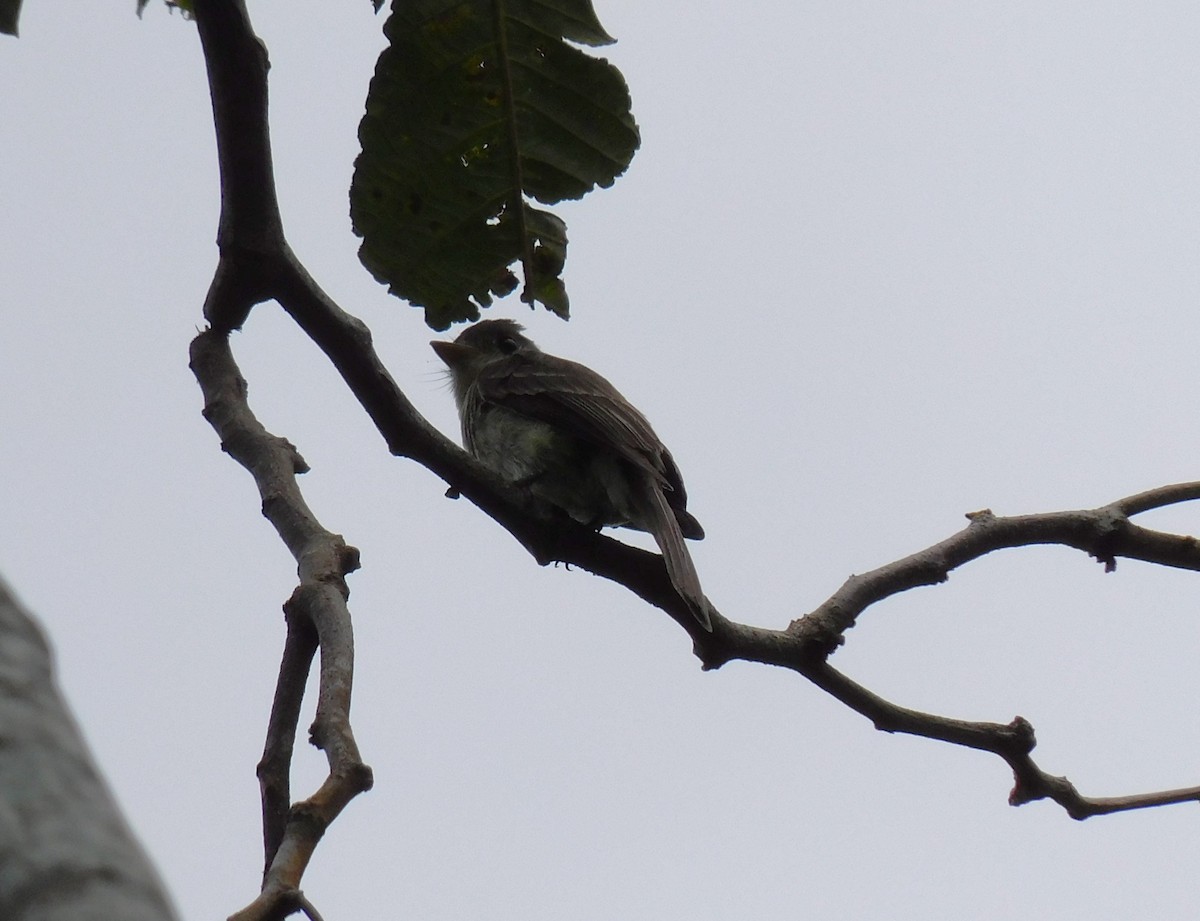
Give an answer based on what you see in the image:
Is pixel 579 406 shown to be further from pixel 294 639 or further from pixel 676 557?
pixel 294 639

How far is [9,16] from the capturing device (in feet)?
10.5

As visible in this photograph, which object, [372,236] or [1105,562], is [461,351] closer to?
[372,236]

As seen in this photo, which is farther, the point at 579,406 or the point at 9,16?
the point at 579,406

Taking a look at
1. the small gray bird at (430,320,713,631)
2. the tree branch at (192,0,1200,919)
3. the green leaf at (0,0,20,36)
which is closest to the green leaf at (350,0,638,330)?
the tree branch at (192,0,1200,919)

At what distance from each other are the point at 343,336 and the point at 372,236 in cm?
95

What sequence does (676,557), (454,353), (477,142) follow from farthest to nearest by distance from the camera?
Result: (454,353), (676,557), (477,142)

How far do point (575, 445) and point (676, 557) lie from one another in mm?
1324

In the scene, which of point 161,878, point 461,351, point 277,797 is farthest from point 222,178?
point 461,351

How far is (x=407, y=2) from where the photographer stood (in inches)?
141

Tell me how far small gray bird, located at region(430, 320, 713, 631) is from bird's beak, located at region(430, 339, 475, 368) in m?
0.73

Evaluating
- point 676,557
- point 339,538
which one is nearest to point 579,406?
point 676,557

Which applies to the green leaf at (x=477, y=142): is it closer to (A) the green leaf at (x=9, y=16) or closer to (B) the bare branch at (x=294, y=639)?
(B) the bare branch at (x=294, y=639)

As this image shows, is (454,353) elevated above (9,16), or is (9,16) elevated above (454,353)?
(454,353)

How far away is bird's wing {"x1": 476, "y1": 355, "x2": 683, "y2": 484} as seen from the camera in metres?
5.12
